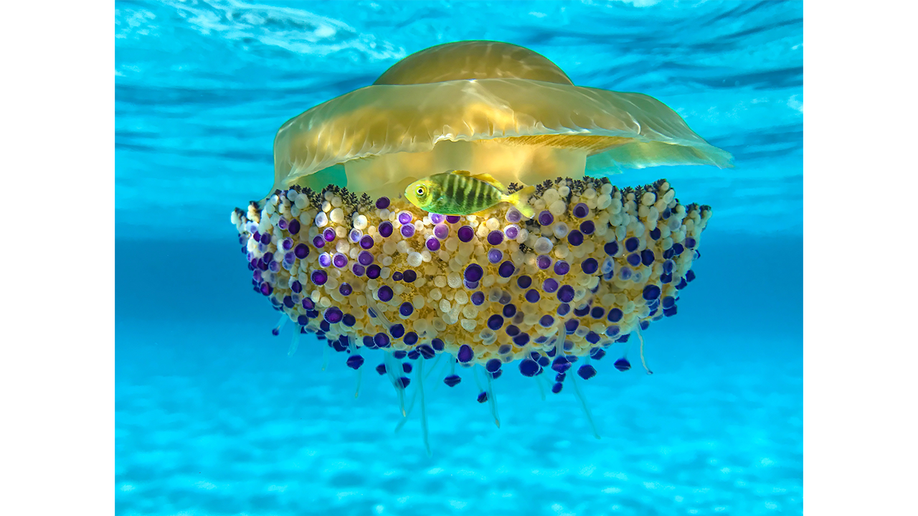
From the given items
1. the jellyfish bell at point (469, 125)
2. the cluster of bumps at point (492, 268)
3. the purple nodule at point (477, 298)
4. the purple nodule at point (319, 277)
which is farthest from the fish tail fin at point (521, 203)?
the purple nodule at point (319, 277)

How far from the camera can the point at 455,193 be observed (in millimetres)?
2068

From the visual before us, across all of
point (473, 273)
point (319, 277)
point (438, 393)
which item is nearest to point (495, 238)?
point (473, 273)

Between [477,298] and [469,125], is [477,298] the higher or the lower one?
the lower one

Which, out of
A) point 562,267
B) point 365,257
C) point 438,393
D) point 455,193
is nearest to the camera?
point 455,193

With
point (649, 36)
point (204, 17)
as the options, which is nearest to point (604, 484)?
point (649, 36)

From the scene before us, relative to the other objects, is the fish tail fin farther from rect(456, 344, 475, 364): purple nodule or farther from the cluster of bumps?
rect(456, 344, 475, 364): purple nodule

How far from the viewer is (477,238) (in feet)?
7.41

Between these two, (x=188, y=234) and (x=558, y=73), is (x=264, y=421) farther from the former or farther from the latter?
(x=188, y=234)

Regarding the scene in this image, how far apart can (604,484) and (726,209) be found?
61.7ft

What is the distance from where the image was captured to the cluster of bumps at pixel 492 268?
7.39 feet

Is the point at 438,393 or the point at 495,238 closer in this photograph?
the point at 495,238

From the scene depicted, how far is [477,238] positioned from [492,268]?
15cm

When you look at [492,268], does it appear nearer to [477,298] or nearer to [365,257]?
[477,298]

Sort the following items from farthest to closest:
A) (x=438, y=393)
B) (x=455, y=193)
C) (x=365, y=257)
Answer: (x=438, y=393) < (x=365, y=257) < (x=455, y=193)
